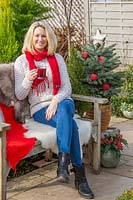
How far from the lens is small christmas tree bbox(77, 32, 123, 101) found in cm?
490

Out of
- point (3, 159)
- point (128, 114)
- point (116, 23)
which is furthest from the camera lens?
point (116, 23)

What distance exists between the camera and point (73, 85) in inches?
194

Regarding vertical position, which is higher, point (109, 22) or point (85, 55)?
point (109, 22)

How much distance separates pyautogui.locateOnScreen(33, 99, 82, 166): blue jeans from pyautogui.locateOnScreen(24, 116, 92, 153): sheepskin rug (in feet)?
0.19

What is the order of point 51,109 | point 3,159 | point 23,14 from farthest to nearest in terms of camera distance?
point 23,14, point 51,109, point 3,159

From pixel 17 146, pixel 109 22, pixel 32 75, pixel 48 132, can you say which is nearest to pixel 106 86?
pixel 32 75

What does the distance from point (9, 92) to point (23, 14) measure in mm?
1638

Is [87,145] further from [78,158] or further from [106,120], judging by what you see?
[78,158]

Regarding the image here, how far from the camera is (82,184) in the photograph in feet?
13.6

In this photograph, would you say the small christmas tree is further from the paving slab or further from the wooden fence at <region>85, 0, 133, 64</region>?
the wooden fence at <region>85, 0, 133, 64</region>

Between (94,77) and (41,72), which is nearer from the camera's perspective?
(41,72)

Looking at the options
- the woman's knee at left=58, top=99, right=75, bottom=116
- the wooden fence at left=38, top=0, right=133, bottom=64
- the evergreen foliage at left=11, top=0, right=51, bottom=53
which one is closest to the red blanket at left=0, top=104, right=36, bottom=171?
the woman's knee at left=58, top=99, right=75, bottom=116

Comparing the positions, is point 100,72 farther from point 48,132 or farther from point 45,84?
point 48,132

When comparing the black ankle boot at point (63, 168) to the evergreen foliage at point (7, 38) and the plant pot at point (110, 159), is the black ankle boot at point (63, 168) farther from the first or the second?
the evergreen foliage at point (7, 38)
